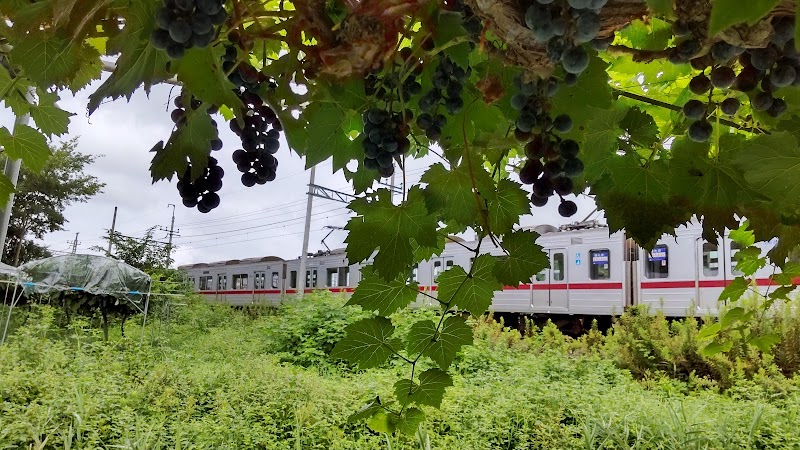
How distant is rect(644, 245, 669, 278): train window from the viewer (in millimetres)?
10273

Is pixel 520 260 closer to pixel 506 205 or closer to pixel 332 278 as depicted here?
pixel 506 205

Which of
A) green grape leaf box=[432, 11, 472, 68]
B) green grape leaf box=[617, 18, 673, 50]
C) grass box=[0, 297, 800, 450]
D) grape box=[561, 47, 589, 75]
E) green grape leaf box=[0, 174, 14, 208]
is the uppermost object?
green grape leaf box=[617, 18, 673, 50]

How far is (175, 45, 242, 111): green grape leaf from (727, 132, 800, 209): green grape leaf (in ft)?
2.46

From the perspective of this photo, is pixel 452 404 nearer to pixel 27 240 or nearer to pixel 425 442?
pixel 425 442

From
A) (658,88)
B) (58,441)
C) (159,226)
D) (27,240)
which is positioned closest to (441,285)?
(658,88)

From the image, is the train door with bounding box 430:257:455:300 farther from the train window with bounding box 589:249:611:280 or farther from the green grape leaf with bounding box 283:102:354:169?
the green grape leaf with bounding box 283:102:354:169

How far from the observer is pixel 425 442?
139 inches

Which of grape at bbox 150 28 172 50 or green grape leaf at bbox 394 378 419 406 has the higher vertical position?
grape at bbox 150 28 172 50

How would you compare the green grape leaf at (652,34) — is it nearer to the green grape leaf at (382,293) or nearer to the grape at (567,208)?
the grape at (567,208)

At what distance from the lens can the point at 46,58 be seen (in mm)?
831

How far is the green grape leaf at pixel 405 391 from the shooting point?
108cm

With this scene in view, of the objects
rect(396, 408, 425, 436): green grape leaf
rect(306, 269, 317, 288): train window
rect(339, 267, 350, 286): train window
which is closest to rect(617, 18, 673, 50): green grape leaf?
rect(396, 408, 425, 436): green grape leaf

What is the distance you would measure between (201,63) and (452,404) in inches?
170

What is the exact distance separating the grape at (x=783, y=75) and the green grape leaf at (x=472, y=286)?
0.48 metres
